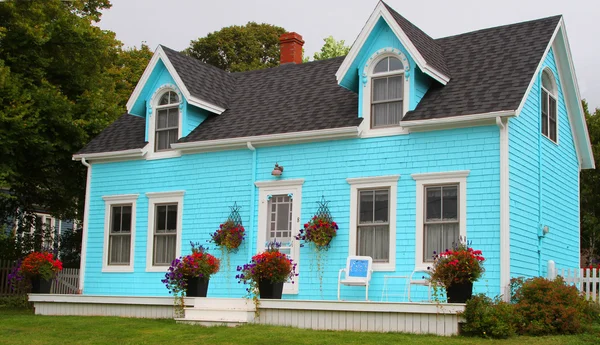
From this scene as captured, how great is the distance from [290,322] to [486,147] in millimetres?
5202

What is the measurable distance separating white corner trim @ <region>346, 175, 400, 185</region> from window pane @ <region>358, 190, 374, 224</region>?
0.80 ft

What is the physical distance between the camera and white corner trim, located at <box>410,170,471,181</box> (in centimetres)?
1631

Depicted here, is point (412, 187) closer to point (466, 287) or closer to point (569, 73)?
point (466, 287)

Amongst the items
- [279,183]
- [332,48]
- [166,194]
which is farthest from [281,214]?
[332,48]

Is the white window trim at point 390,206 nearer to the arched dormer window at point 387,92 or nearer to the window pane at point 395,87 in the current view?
the arched dormer window at point 387,92

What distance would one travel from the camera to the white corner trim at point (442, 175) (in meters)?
16.3

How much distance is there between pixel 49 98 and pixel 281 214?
8.97 m

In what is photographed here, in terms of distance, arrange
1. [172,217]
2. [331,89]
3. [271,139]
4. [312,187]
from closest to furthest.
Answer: [312,187] < [271,139] < [331,89] < [172,217]

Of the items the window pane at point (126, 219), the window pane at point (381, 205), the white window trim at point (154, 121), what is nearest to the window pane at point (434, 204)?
the window pane at point (381, 205)

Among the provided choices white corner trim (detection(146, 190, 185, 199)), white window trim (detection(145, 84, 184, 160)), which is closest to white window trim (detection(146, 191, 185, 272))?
white corner trim (detection(146, 190, 185, 199))

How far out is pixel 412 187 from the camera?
55.6 ft

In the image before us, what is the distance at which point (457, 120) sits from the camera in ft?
53.3

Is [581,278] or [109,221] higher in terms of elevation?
[109,221]

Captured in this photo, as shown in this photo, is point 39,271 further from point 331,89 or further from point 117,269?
point 331,89
